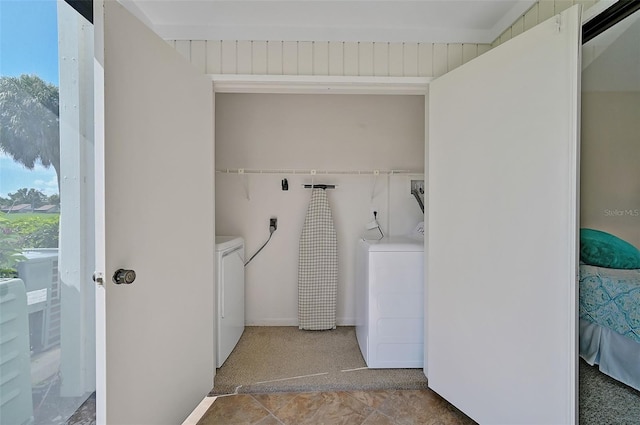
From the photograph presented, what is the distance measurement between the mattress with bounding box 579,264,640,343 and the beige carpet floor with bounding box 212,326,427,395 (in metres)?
1.07

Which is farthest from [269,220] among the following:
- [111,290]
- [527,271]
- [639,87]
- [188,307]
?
[639,87]

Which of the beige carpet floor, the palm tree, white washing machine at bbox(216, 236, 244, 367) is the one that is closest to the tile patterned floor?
the beige carpet floor

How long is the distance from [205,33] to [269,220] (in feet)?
5.33

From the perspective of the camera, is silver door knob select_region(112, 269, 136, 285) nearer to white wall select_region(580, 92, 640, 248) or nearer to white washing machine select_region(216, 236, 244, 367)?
white washing machine select_region(216, 236, 244, 367)

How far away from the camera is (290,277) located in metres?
2.88

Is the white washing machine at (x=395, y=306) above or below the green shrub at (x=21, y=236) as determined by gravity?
below

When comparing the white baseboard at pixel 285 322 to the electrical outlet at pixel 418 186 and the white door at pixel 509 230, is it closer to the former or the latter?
the white door at pixel 509 230

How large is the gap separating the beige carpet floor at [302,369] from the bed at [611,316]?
0.98m

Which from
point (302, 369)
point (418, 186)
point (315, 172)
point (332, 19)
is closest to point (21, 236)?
point (302, 369)

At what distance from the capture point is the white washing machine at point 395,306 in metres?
2.02

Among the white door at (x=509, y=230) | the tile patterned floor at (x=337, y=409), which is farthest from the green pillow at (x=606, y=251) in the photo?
the tile patterned floor at (x=337, y=409)

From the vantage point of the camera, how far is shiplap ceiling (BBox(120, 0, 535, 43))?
1646 mm

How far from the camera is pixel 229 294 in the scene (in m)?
2.19

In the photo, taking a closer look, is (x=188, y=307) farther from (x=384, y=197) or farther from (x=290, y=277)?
(x=384, y=197)
